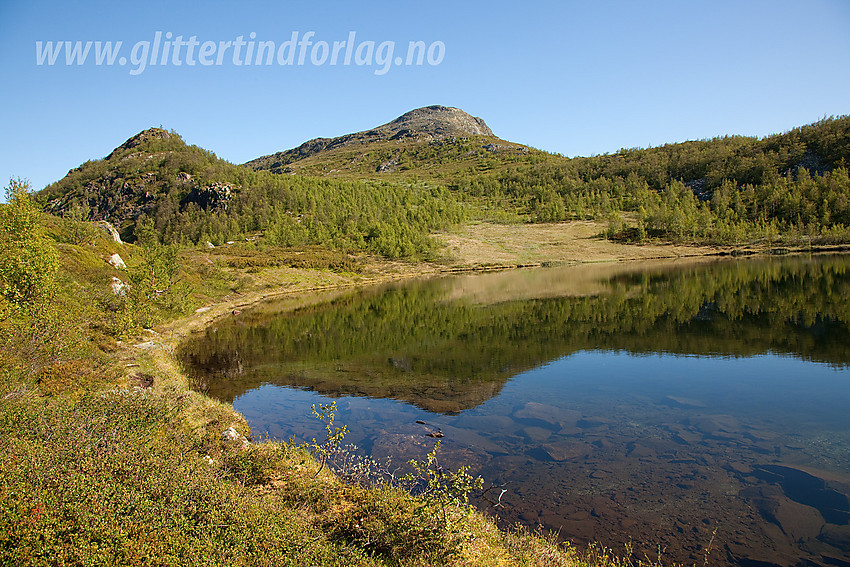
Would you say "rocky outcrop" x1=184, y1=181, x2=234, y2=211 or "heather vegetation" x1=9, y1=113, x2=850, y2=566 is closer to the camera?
"heather vegetation" x1=9, y1=113, x2=850, y2=566

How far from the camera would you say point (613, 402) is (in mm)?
18219

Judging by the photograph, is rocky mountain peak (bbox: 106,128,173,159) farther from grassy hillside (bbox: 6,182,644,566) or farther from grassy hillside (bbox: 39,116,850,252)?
grassy hillside (bbox: 6,182,644,566)

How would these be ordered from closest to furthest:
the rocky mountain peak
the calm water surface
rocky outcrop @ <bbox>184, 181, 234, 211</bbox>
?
the calm water surface, rocky outcrop @ <bbox>184, 181, 234, 211</bbox>, the rocky mountain peak

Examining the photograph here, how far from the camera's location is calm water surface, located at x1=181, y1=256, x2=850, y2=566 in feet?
33.6

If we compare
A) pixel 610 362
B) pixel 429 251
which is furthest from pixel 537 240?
pixel 610 362

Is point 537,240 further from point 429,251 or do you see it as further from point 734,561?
point 734,561

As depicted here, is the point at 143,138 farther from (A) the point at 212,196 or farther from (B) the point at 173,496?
(B) the point at 173,496

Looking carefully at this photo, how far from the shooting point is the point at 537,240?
11938 cm

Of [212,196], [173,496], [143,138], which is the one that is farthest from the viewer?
[143,138]

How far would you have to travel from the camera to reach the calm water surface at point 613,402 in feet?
33.6

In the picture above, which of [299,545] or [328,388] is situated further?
[328,388]

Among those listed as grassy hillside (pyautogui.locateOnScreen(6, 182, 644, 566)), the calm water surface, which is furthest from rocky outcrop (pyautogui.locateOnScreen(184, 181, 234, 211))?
grassy hillside (pyautogui.locateOnScreen(6, 182, 644, 566))

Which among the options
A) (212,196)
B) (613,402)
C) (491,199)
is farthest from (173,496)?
(491,199)

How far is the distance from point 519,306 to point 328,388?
27474 mm
